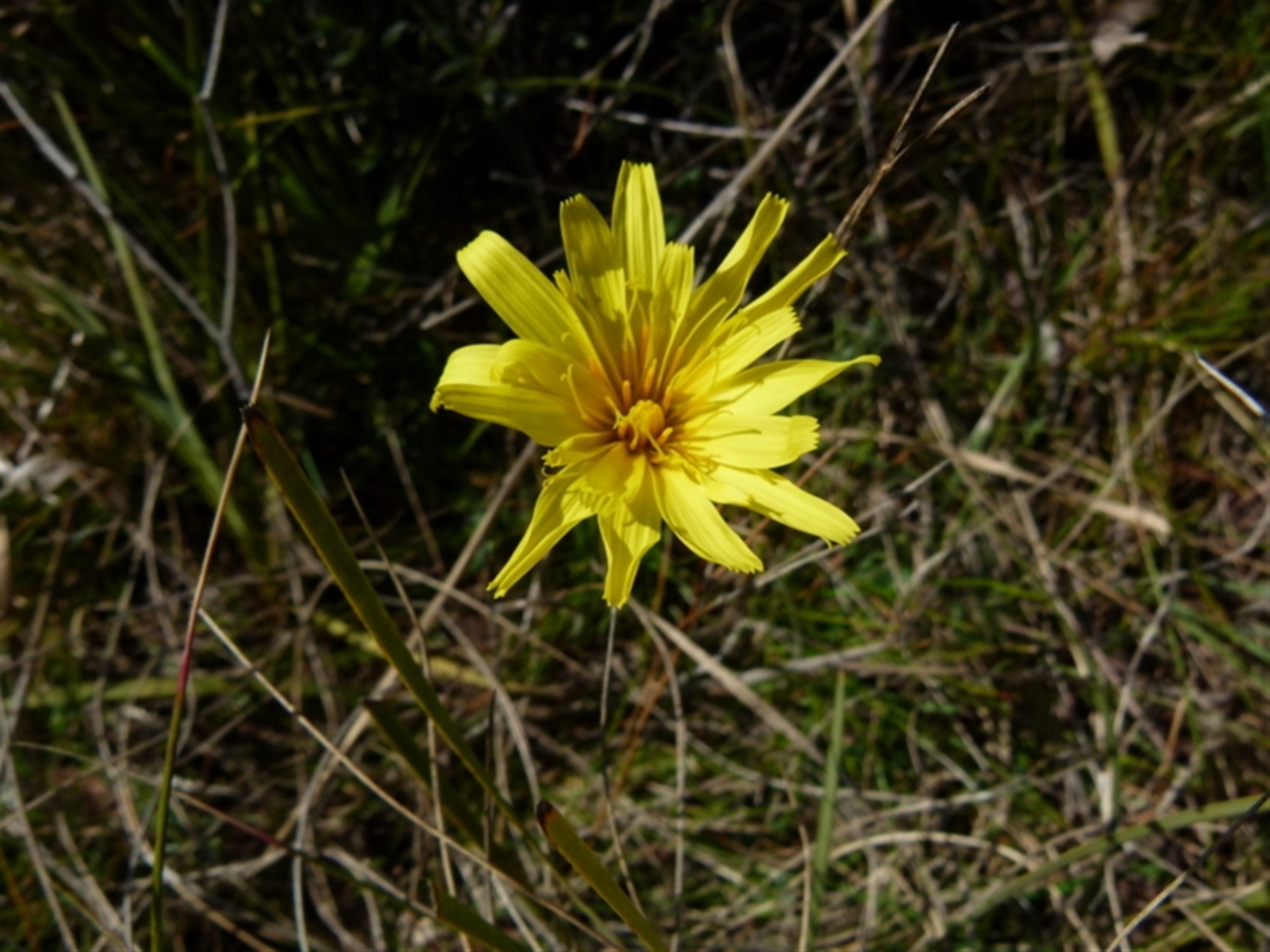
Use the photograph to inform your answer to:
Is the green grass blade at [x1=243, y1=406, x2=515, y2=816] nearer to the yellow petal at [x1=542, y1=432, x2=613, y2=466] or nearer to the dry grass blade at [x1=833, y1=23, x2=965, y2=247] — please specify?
the yellow petal at [x1=542, y1=432, x2=613, y2=466]

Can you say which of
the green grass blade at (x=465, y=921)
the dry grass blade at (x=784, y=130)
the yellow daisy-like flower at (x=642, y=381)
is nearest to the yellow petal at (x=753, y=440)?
the yellow daisy-like flower at (x=642, y=381)

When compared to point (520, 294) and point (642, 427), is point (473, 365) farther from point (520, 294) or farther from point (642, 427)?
point (642, 427)

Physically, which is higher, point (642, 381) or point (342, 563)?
point (342, 563)

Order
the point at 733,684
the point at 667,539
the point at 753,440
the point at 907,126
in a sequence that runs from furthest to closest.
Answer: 1. the point at 667,539
2. the point at 733,684
3. the point at 753,440
4. the point at 907,126

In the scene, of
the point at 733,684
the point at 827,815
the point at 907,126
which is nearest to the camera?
the point at 907,126

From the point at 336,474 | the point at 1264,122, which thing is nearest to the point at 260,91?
the point at 336,474

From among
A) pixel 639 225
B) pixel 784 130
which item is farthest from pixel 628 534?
pixel 784 130

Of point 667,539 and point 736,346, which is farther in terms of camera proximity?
point 667,539
